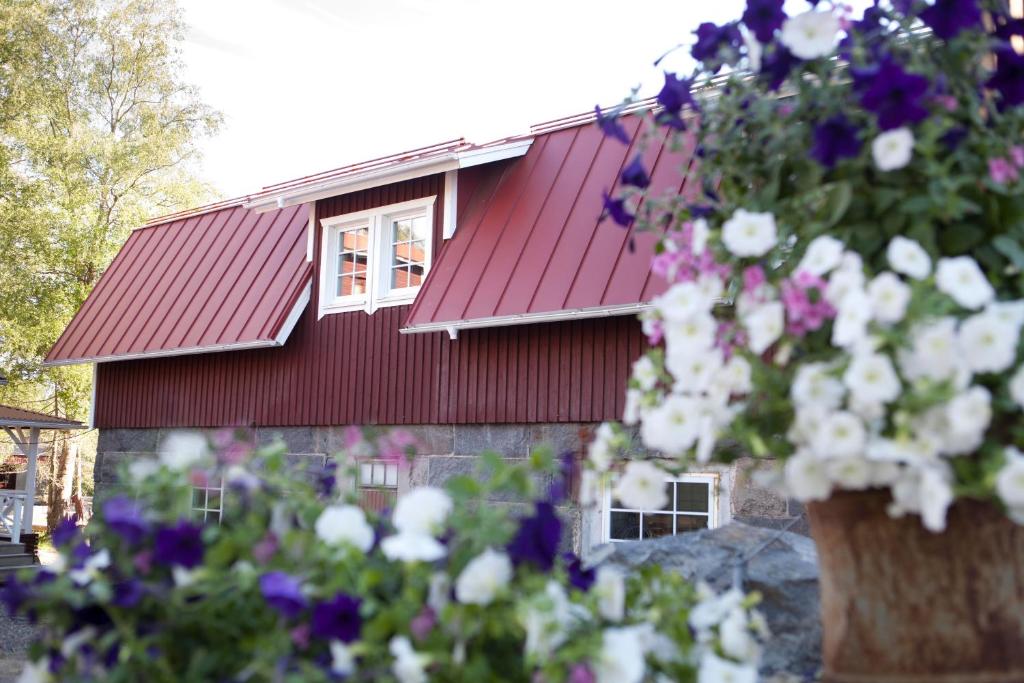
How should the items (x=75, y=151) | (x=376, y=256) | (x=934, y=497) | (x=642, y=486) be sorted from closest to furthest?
(x=934, y=497), (x=642, y=486), (x=376, y=256), (x=75, y=151)

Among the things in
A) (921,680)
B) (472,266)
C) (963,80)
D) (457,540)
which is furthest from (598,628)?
(472,266)

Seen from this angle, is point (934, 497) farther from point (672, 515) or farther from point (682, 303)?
point (672, 515)

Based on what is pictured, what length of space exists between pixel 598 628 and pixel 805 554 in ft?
5.90

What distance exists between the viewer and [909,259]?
1810mm

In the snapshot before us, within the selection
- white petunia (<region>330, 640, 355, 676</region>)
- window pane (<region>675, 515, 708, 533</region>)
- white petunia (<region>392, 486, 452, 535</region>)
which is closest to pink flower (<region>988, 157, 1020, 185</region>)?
white petunia (<region>392, 486, 452, 535</region>)

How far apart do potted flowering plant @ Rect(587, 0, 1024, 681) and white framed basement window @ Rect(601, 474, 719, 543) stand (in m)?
6.09

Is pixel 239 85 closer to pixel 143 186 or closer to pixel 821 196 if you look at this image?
pixel 143 186

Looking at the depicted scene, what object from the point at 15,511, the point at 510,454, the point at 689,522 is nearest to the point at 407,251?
the point at 510,454

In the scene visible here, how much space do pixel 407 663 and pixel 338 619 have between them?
0.17 m

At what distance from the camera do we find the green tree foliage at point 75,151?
1845cm

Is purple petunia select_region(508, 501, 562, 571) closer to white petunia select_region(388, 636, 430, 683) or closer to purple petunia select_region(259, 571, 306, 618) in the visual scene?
white petunia select_region(388, 636, 430, 683)

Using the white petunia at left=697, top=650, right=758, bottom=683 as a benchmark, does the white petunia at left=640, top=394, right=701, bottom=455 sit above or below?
above

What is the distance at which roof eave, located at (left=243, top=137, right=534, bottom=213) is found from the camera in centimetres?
923

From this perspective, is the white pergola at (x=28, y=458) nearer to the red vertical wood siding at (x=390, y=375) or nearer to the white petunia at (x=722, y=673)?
the red vertical wood siding at (x=390, y=375)
